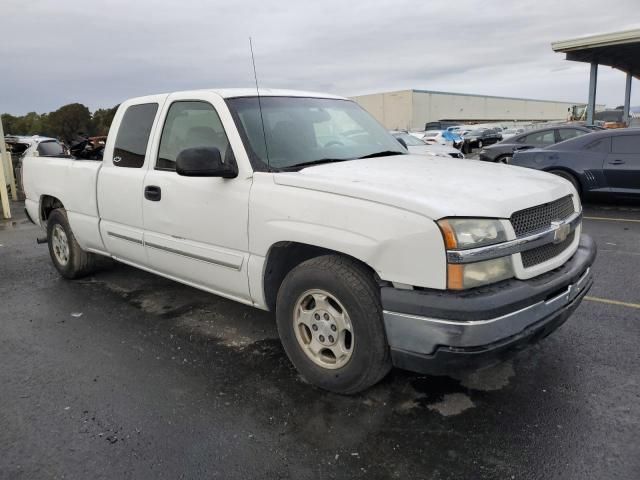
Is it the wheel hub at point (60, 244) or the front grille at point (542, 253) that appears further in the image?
the wheel hub at point (60, 244)

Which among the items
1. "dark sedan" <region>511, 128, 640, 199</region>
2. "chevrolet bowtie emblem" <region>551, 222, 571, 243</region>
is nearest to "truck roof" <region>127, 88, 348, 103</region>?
"chevrolet bowtie emblem" <region>551, 222, 571, 243</region>

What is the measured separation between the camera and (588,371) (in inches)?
135

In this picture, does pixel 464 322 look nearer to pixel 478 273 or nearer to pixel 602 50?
pixel 478 273

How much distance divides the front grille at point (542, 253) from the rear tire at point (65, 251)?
179 inches

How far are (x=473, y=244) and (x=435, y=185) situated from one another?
0.50 m

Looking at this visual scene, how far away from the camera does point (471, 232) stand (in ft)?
8.63

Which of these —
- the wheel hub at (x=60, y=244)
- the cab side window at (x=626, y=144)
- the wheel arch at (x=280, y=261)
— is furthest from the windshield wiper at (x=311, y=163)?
the cab side window at (x=626, y=144)

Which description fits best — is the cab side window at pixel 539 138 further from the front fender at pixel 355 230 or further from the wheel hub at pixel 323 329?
the wheel hub at pixel 323 329

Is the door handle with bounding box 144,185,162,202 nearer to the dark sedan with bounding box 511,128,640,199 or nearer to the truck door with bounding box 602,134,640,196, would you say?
the dark sedan with bounding box 511,128,640,199

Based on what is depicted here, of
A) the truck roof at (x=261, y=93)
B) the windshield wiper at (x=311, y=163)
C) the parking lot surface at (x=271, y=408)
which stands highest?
the truck roof at (x=261, y=93)

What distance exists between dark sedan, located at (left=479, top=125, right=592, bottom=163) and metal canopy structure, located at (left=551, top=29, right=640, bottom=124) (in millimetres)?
7370

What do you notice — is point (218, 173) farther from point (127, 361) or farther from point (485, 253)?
point (485, 253)

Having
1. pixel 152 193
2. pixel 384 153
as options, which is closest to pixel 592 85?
pixel 384 153

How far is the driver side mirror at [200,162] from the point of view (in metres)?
3.33
